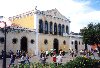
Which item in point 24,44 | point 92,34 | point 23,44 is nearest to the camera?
point 23,44

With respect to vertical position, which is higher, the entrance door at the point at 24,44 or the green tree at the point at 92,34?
the green tree at the point at 92,34

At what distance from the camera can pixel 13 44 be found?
34500mm

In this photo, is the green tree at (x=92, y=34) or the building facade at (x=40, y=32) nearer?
the building facade at (x=40, y=32)

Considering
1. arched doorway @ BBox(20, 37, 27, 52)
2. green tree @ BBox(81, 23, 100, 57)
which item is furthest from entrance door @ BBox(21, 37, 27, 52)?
green tree @ BBox(81, 23, 100, 57)

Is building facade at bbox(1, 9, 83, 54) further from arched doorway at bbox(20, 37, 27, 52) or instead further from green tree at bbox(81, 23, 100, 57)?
green tree at bbox(81, 23, 100, 57)

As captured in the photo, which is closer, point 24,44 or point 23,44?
point 23,44

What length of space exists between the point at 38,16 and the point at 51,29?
433cm

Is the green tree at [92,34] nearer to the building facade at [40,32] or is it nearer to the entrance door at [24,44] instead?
the building facade at [40,32]

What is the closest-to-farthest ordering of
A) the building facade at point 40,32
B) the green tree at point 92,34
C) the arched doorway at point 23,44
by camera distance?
the building facade at point 40,32
the arched doorway at point 23,44
the green tree at point 92,34

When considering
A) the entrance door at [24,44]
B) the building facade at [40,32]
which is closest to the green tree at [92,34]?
the building facade at [40,32]

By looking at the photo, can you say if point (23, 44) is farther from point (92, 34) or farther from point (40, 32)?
point (92, 34)

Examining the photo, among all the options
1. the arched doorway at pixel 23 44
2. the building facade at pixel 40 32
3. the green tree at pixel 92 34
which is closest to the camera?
the building facade at pixel 40 32

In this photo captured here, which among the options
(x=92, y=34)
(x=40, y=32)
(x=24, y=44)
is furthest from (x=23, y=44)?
(x=92, y=34)

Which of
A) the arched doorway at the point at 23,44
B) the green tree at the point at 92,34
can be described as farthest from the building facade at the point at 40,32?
the green tree at the point at 92,34
